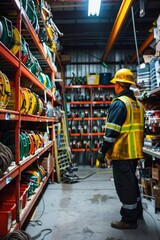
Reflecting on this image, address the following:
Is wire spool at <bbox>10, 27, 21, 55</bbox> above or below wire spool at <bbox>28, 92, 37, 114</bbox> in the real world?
above

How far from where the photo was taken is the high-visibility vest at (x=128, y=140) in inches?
133

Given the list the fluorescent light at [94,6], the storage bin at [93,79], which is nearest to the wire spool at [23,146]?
the fluorescent light at [94,6]

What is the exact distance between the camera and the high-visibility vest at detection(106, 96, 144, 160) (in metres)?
3.38

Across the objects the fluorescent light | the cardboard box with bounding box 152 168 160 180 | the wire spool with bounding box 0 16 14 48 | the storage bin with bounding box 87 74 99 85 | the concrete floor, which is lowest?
the concrete floor

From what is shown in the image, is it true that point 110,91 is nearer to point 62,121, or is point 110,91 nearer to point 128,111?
point 62,121

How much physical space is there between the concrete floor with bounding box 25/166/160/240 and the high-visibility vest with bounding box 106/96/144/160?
997mm

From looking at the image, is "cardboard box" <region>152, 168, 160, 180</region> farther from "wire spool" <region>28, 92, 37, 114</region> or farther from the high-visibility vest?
"wire spool" <region>28, 92, 37, 114</region>

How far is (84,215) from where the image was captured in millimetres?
3836

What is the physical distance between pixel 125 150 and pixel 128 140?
15cm

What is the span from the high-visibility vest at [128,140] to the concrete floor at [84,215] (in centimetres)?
100

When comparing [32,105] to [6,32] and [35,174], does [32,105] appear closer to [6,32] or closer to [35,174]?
[35,174]

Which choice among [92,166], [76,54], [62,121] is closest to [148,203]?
[62,121]

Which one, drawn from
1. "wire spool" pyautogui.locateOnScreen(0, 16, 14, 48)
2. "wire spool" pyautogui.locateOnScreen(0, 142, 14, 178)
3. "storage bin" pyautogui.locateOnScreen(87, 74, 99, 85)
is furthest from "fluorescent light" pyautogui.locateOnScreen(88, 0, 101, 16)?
"wire spool" pyautogui.locateOnScreen(0, 142, 14, 178)

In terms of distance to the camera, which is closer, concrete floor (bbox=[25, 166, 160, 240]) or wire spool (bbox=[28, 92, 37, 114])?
concrete floor (bbox=[25, 166, 160, 240])
